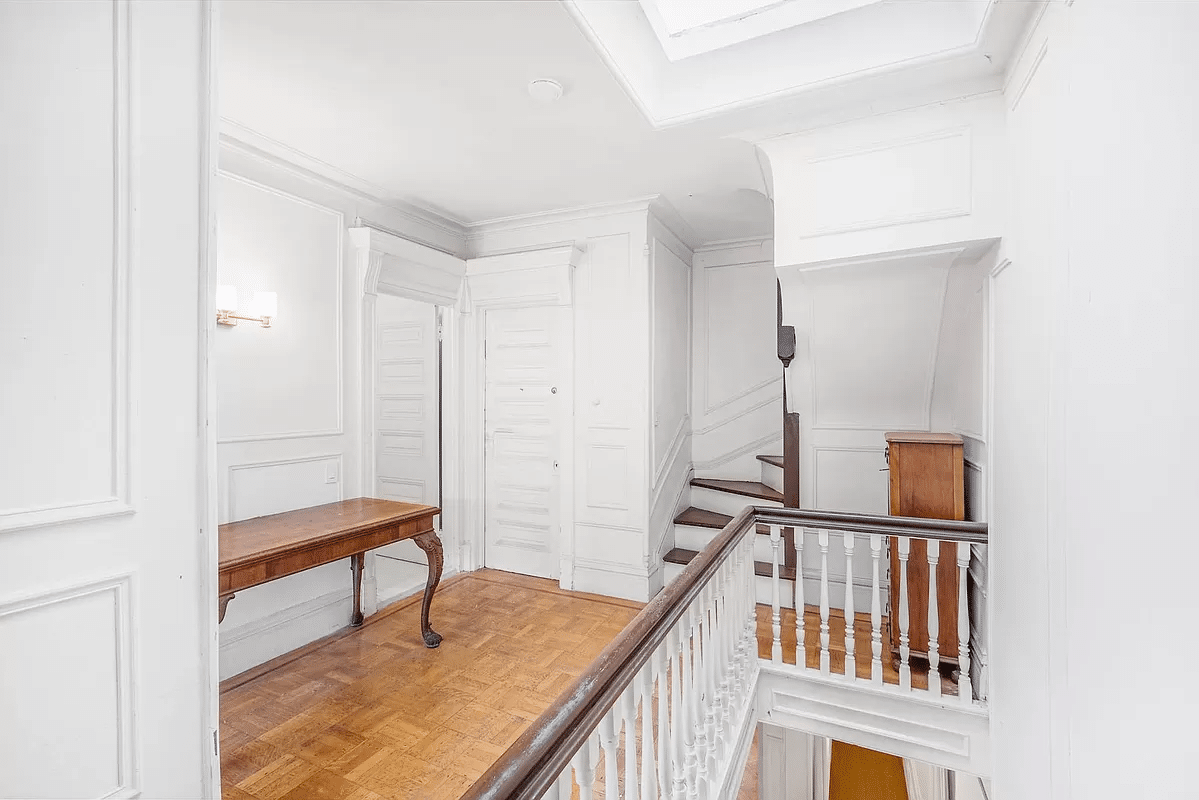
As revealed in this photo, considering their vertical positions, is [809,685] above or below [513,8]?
below

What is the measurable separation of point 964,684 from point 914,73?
2.49 meters

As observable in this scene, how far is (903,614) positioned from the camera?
252 centimetres

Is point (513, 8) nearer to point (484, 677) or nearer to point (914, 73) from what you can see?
point (914, 73)

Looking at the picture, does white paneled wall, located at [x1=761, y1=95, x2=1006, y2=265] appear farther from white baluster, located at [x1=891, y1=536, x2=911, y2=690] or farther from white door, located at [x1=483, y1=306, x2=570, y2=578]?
white door, located at [x1=483, y1=306, x2=570, y2=578]

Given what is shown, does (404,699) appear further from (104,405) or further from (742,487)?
(742,487)

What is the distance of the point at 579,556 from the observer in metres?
3.85

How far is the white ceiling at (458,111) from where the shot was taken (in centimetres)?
189

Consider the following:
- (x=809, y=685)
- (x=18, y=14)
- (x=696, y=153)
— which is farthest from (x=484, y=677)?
(x=696, y=153)

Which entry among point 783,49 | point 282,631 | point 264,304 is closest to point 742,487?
point 783,49

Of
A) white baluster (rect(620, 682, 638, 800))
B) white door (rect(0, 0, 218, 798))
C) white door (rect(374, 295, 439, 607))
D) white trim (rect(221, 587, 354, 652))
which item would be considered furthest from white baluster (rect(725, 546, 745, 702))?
white door (rect(374, 295, 439, 607))

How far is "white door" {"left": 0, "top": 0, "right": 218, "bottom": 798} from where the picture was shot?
0.84 m

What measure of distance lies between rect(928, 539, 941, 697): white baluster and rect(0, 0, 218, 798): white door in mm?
2559

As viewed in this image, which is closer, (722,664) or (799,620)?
(722,664)

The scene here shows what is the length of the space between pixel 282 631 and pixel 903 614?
316 centimetres
